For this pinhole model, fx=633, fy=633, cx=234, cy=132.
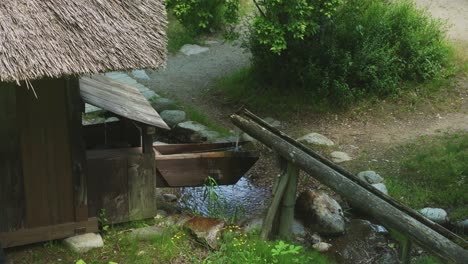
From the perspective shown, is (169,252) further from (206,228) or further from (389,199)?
(389,199)

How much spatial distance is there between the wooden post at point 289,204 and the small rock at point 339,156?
2.64 metres

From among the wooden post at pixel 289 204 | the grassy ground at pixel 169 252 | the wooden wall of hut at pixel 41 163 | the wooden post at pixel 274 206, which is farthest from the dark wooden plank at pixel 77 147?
the wooden post at pixel 289 204

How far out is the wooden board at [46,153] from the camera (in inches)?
243

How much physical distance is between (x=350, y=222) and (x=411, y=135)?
280 cm

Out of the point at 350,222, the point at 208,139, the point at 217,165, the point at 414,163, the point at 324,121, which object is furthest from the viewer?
the point at 324,121

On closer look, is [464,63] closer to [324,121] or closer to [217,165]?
[324,121]

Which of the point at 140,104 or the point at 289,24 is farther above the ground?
the point at 289,24

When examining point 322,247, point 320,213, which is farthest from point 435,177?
point 322,247

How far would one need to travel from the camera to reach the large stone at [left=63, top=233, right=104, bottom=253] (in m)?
6.49

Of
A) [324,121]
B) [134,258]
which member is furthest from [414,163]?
[134,258]

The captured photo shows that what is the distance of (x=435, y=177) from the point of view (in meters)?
8.73

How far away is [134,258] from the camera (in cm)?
639

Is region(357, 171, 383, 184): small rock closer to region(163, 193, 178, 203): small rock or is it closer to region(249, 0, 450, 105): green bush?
region(249, 0, 450, 105): green bush

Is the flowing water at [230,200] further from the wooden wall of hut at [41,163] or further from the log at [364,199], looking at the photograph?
the wooden wall of hut at [41,163]
